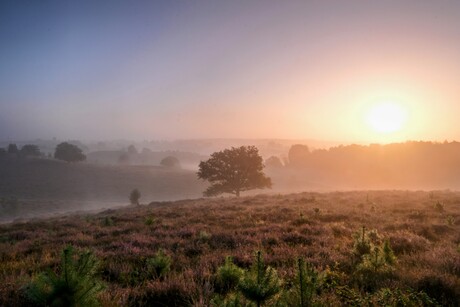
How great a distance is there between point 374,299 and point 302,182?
121 metres

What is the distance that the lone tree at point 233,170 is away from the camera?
49250 millimetres

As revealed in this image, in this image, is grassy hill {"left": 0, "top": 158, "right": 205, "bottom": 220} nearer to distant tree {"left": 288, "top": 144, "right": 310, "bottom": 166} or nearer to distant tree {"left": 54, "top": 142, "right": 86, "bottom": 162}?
distant tree {"left": 54, "top": 142, "right": 86, "bottom": 162}

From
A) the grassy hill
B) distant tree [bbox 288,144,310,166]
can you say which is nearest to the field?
the grassy hill

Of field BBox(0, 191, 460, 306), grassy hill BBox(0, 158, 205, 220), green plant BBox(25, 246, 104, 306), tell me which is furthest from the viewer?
grassy hill BBox(0, 158, 205, 220)

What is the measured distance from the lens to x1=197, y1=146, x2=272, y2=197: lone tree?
162ft

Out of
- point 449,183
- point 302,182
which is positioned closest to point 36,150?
Answer: point 302,182

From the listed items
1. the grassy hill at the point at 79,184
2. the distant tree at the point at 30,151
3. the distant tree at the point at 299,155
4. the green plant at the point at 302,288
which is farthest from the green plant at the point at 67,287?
the distant tree at the point at 30,151

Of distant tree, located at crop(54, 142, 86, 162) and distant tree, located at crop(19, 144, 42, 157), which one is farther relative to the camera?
distant tree, located at crop(19, 144, 42, 157)

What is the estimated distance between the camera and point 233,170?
49.6 m

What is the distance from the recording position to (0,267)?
22.7 ft

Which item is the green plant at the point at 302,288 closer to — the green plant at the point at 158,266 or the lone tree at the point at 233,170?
the green plant at the point at 158,266

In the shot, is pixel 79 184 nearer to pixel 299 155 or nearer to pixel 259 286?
pixel 299 155

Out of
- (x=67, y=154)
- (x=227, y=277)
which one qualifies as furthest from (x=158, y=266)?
(x=67, y=154)

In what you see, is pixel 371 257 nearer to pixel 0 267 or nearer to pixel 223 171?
pixel 0 267
